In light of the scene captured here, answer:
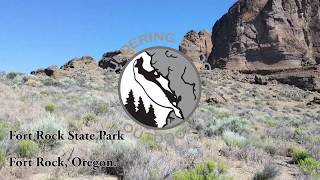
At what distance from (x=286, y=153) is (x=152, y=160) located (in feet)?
18.7

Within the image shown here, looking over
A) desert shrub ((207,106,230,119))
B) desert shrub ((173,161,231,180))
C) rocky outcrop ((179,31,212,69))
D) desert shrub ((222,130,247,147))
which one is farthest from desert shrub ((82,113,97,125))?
rocky outcrop ((179,31,212,69))

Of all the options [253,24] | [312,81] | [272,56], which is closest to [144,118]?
[312,81]

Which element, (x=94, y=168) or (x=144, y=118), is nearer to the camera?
(x=94, y=168)

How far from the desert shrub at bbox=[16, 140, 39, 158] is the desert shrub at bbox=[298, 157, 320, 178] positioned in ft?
16.7

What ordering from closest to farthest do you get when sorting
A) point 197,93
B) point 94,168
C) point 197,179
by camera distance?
point 197,179, point 94,168, point 197,93

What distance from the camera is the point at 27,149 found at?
701 centimetres

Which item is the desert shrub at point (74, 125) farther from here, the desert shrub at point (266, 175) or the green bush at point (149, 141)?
the desert shrub at point (266, 175)

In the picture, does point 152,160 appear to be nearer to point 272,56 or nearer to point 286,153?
point 286,153

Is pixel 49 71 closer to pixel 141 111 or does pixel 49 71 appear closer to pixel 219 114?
pixel 219 114

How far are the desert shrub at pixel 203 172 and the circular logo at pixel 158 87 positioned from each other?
76.5 inches

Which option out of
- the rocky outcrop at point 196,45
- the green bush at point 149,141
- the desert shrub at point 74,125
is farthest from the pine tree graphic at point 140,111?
the rocky outcrop at point 196,45

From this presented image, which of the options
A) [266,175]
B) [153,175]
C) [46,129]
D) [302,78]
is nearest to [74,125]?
[46,129]

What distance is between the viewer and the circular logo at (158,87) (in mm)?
8883

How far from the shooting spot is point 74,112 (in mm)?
12828
